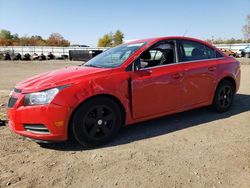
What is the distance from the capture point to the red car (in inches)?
153

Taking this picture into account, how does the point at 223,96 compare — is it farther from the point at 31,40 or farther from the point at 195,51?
the point at 31,40

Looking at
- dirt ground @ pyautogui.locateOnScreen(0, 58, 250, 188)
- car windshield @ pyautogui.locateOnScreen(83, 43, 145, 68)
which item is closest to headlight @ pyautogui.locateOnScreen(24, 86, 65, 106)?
dirt ground @ pyautogui.locateOnScreen(0, 58, 250, 188)

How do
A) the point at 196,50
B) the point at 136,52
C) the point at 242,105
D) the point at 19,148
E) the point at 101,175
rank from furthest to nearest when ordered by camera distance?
the point at 242,105, the point at 196,50, the point at 136,52, the point at 19,148, the point at 101,175

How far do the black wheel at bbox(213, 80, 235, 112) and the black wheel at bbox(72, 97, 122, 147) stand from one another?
2348mm

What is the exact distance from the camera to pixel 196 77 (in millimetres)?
5168

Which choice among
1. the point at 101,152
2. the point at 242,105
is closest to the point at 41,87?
the point at 101,152

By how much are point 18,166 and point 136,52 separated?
2448mm

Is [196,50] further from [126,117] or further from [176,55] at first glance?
[126,117]

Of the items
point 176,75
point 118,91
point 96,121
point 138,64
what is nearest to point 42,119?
point 96,121

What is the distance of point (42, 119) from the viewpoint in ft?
12.6

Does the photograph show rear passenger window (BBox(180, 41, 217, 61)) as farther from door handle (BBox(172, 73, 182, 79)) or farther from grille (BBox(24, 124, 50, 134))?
grille (BBox(24, 124, 50, 134))

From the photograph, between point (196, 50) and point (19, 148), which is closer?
point (19, 148)

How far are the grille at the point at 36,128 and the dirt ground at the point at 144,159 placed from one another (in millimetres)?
311

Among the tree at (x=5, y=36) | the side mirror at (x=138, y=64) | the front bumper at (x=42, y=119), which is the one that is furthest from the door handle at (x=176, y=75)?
the tree at (x=5, y=36)
